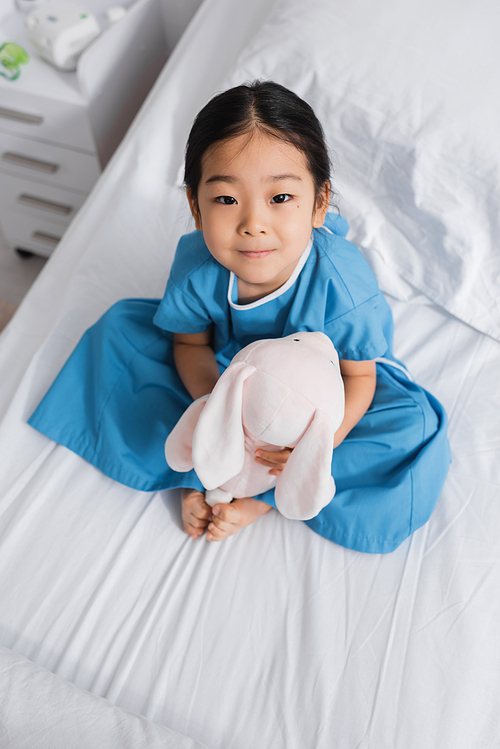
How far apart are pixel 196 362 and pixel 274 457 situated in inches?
9.5

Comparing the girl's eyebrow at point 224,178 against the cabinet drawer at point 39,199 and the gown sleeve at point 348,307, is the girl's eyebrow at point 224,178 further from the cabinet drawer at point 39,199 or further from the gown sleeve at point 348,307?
the cabinet drawer at point 39,199

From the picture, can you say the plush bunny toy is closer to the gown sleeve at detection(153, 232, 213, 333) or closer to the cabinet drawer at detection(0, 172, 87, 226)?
the gown sleeve at detection(153, 232, 213, 333)

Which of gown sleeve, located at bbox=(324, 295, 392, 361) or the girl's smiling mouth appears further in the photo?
gown sleeve, located at bbox=(324, 295, 392, 361)

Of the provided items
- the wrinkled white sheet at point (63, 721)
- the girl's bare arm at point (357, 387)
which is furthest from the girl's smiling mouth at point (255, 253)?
the wrinkled white sheet at point (63, 721)

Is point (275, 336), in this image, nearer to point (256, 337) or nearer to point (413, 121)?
point (256, 337)

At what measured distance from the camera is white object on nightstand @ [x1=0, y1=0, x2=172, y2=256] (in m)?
1.25

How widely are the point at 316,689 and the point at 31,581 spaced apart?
393 millimetres

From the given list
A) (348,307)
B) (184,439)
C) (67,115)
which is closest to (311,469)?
(184,439)

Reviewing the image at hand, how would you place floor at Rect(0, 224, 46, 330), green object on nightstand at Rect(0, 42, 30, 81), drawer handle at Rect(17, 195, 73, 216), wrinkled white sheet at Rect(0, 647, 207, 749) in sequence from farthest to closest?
floor at Rect(0, 224, 46, 330) → drawer handle at Rect(17, 195, 73, 216) → green object on nightstand at Rect(0, 42, 30, 81) → wrinkled white sheet at Rect(0, 647, 207, 749)

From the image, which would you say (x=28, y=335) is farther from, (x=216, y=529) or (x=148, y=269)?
(x=216, y=529)

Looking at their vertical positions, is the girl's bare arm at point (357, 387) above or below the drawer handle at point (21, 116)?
below

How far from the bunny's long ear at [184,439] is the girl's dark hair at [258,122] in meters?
0.27

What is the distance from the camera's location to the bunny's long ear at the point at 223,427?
1.92 ft

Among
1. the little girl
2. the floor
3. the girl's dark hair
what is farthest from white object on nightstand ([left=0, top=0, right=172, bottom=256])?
the girl's dark hair
